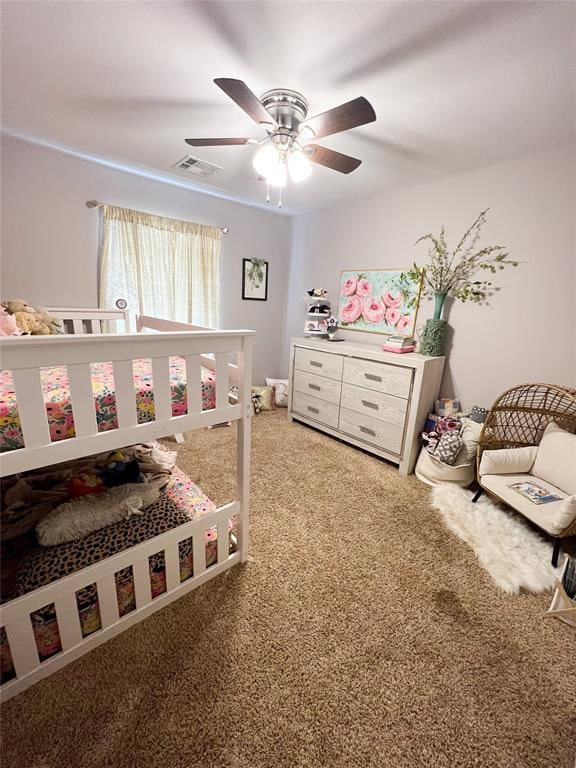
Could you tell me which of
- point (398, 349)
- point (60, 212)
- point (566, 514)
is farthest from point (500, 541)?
point (60, 212)

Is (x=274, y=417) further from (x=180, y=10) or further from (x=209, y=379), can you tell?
(x=180, y=10)

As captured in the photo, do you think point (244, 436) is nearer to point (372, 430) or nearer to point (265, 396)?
point (372, 430)

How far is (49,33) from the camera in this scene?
124cm

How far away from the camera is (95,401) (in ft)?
3.47

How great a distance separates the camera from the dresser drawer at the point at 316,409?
2.98 m

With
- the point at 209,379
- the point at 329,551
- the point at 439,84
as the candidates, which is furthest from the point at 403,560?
the point at 439,84

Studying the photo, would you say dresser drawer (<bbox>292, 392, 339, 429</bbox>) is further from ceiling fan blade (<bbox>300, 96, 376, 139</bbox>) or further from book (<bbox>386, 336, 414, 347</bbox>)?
ceiling fan blade (<bbox>300, 96, 376, 139</bbox>)

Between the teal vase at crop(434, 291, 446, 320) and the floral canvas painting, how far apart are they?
26 cm

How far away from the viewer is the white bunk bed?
2.84 feet

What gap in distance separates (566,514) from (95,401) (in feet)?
6.87

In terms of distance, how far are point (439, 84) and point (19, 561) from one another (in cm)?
269

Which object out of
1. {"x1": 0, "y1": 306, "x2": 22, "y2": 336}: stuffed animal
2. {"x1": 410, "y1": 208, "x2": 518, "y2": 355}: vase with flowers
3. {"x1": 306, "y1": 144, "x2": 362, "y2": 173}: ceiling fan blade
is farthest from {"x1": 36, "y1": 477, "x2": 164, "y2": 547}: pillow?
{"x1": 410, "y1": 208, "x2": 518, "y2": 355}: vase with flowers

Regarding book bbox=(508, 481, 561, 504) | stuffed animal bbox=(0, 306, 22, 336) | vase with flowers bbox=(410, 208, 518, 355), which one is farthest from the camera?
vase with flowers bbox=(410, 208, 518, 355)

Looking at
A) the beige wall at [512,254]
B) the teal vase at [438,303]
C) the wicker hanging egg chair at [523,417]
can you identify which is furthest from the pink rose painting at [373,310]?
the wicker hanging egg chair at [523,417]
